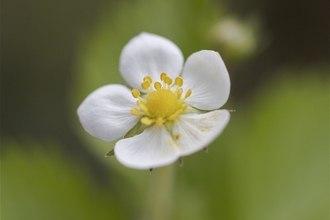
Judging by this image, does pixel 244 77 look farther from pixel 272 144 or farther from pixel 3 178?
pixel 3 178

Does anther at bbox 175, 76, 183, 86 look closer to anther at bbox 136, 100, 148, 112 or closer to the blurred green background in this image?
anther at bbox 136, 100, 148, 112

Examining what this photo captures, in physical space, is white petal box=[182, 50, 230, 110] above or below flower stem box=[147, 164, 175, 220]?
above

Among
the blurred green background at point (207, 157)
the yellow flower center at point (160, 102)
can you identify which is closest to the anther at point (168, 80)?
the yellow flower center at point (160, 102)

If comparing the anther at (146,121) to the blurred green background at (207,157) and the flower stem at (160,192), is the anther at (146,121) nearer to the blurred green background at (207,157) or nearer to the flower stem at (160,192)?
the flower stem at (160,192)

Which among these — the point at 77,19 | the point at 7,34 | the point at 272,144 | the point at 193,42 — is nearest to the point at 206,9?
the point at 193,42

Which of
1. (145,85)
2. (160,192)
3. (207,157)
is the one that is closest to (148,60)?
(145,85)

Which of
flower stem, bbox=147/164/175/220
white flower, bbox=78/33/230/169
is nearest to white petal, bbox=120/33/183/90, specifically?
white flower, bbox=78/33/230/169
